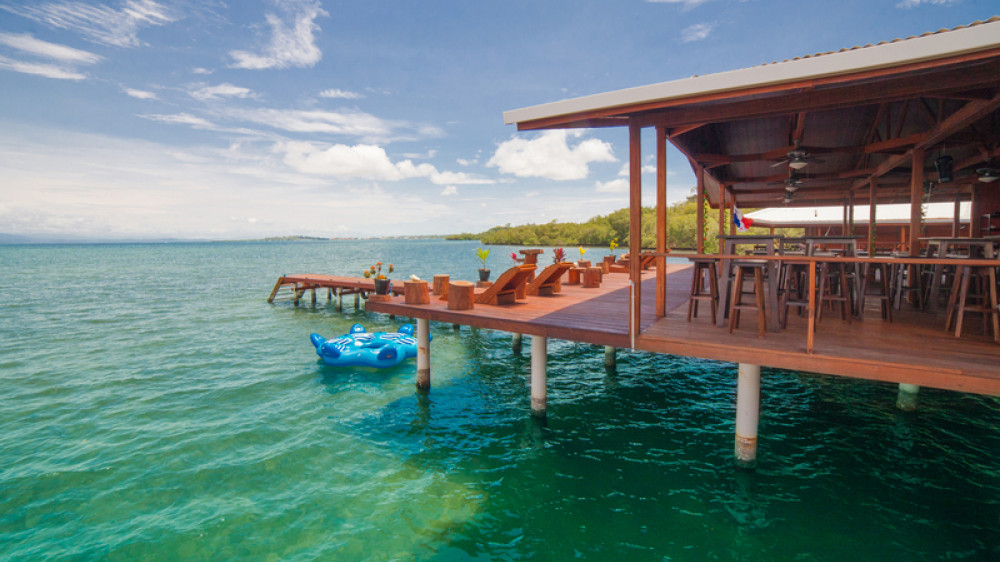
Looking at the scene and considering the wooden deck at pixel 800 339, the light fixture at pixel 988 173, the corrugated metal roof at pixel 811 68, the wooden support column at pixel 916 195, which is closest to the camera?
the corrugated metal roof at pixel 811 68

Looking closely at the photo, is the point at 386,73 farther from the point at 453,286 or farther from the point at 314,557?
the point at 314,557

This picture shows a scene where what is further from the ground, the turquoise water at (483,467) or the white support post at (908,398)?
the white support post at (908,398)

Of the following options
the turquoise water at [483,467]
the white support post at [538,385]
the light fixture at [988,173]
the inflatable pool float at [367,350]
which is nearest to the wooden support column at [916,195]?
the turquoise water at [483,467]

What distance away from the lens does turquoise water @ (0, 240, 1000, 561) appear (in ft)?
15.8

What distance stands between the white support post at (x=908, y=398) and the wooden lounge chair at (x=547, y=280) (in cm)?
603

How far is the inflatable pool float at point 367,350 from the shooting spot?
36.0 ft

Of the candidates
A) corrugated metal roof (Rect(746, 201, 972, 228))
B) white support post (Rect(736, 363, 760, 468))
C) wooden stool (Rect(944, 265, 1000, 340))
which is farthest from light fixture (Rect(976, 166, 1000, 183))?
white support post (Rect(736, 363, 760, 468))

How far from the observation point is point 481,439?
23.7 feet

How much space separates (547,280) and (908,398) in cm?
641

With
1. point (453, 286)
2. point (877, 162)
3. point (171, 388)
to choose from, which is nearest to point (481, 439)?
point (453, 286)

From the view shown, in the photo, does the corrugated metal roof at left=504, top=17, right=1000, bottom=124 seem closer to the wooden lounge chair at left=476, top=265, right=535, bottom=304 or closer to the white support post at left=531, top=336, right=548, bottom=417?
the wooden lounge chair at left=476, top=265, right=535, bottom=304

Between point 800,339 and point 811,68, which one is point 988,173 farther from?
point 811,68

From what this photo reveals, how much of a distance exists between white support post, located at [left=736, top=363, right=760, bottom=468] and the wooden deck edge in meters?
0.54

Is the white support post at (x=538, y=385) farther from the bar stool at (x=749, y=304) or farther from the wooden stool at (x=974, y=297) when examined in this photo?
the wooden stool at (x=974, y=297)
